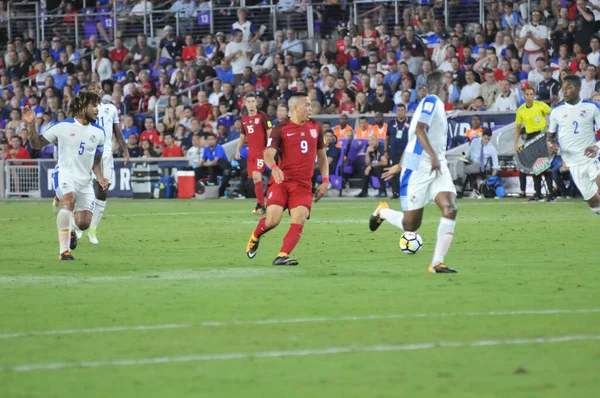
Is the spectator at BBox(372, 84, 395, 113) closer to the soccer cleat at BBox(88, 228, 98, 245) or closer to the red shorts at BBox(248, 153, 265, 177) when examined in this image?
the red shorts at BBox(248, 153, 265, 177)

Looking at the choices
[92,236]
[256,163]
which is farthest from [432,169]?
[256,163]

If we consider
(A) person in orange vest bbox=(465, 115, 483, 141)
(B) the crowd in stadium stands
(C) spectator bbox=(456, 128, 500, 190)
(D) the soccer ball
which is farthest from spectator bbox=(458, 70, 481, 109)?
(D) the soccer ball

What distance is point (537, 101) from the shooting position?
82.9ft

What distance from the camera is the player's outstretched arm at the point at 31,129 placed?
13797 millimetres

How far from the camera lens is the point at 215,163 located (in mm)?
30875

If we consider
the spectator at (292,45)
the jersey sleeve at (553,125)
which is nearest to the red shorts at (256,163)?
the jersey sleeve at (553,125)

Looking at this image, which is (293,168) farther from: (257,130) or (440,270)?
(257,130)

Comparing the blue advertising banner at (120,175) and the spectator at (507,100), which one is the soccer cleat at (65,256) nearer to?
the spectator at (507,100)

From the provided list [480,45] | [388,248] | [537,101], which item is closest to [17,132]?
[480,45]

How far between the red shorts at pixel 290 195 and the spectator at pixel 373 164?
53.6ft

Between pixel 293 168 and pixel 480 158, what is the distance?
49.7ft

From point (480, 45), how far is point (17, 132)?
15631 mm

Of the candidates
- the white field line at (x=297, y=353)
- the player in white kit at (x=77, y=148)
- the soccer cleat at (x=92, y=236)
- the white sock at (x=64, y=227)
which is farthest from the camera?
the soccer cleat at (x=92, y=236)

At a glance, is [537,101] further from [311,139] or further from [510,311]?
[510,311]
